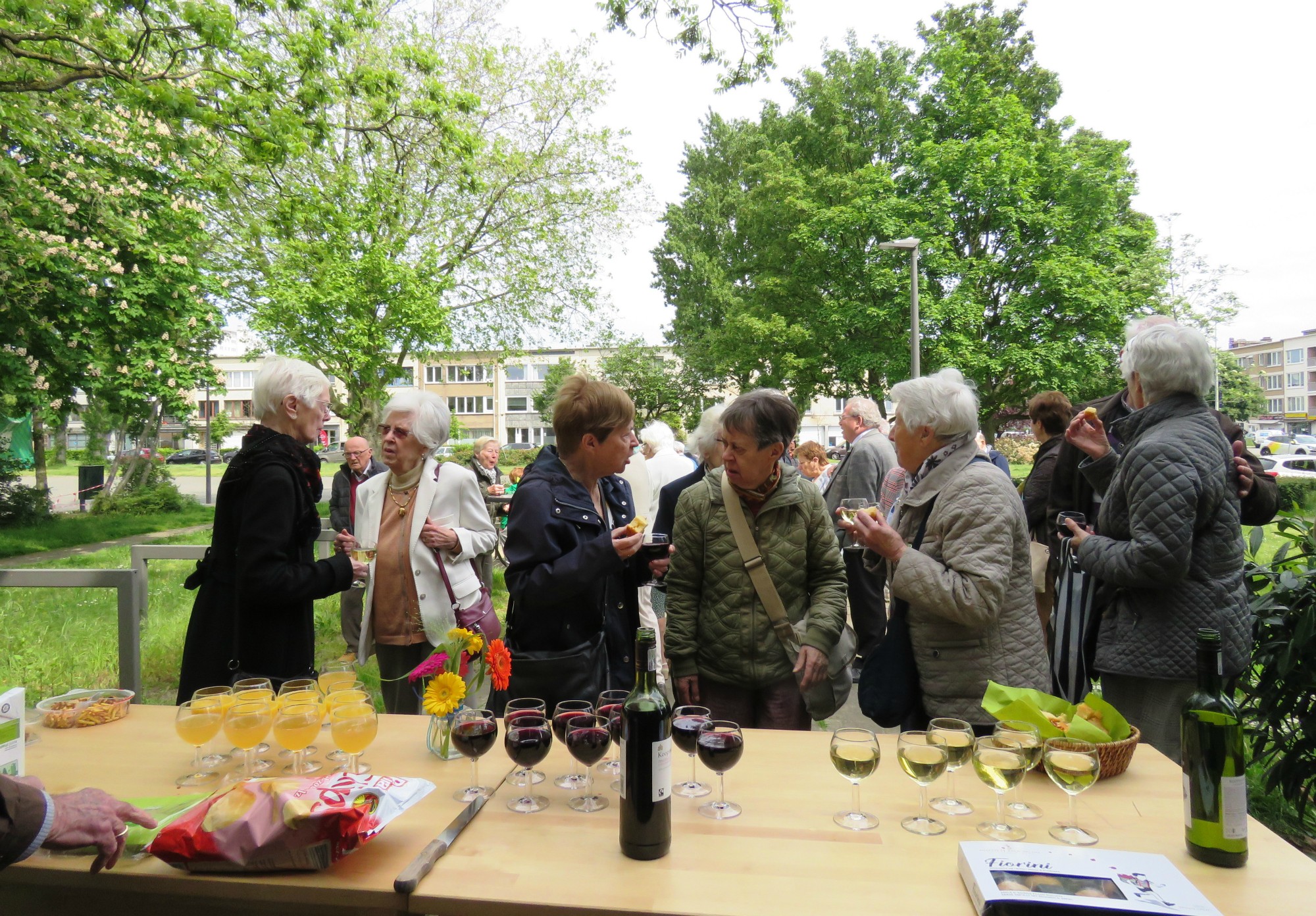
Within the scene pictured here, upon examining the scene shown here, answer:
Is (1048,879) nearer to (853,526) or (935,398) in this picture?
(853,526)

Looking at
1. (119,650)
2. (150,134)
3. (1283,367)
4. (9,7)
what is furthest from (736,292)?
(1283,367)

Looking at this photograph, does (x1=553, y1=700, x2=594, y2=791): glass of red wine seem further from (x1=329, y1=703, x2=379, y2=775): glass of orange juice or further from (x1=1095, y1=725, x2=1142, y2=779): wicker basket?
(x1=1095, y1=725, x2=1142, y2=779): wicker basket

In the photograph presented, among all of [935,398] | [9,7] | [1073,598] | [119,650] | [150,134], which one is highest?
[150,134]

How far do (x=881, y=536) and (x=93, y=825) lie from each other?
2.07 meters

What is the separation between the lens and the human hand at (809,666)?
8.66 feet

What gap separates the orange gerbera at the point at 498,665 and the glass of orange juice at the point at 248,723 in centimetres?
54

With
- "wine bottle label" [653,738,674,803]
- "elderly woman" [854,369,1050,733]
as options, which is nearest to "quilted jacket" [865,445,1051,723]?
"elderly woman" [854,369,1050,733]

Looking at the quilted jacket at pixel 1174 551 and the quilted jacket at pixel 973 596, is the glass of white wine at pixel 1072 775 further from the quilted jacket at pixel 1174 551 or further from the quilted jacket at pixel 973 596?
the quilted jacket at pixel 1174 551

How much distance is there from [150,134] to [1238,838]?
39.7ft

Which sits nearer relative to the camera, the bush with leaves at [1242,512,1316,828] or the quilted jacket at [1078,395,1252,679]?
the quilted jacket at [1078,395,1252,679]

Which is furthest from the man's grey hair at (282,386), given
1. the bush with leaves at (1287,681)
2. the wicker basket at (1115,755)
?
the bush with leaves at (1287,681)

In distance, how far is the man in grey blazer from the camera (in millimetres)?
4168

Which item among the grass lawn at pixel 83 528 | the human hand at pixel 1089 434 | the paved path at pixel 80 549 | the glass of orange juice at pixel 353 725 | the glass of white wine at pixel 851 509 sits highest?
the human hand at pixel 1089 434

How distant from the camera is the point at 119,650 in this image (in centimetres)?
378
